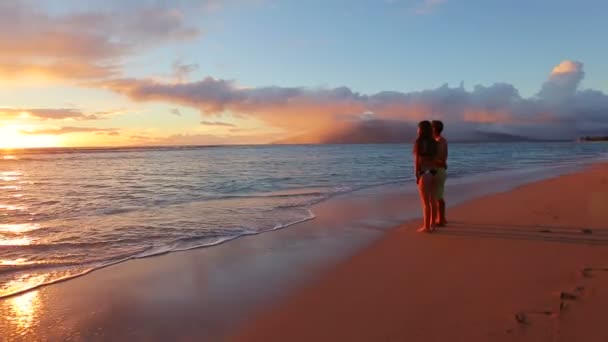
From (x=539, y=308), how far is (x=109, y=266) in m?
5.39

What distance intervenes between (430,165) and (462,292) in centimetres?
361

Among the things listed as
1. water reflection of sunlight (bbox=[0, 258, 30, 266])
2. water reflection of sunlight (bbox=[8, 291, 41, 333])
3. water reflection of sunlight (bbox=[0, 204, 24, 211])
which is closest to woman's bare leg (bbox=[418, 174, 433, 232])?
water reflection of sunlight (bbox=[8, 291, 41, 333])

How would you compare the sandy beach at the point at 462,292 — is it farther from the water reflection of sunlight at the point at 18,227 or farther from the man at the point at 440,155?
the water reflection of sunlight at the point at 18,227

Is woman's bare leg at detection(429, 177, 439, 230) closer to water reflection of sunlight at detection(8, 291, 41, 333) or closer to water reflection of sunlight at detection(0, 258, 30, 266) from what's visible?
water reflection of sunlight at detection(8, 291, 41, 333)

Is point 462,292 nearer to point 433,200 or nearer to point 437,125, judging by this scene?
point 433,200

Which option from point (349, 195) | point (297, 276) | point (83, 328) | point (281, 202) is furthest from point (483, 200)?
point (83, 328)

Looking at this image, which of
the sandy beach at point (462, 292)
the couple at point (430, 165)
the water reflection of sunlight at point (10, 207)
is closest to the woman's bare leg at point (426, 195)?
the couple at point (430, 165)

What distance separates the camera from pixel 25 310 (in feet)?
13.5

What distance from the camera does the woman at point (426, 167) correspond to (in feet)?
23.8

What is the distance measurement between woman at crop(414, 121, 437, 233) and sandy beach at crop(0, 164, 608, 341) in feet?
1.37

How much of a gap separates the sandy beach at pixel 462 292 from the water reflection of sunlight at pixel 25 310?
2.11 m

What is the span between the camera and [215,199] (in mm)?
12789

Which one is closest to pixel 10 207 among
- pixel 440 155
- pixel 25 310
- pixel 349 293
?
pixel 25 310

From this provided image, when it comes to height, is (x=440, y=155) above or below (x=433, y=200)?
above
